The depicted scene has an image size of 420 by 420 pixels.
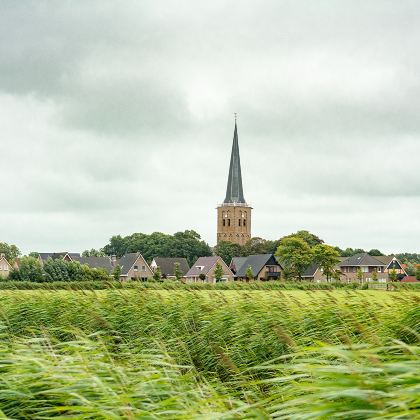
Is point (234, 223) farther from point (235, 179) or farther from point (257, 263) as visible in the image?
point (257, 263)

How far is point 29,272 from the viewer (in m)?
67.1

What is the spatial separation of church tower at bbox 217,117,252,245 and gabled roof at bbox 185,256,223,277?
32.8m

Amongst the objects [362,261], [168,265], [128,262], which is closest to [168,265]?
[168,265]

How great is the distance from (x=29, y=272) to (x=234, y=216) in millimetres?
84812

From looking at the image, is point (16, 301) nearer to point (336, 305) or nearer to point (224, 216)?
point (336, 305)

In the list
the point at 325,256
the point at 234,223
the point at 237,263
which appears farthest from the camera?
the point at 234,223

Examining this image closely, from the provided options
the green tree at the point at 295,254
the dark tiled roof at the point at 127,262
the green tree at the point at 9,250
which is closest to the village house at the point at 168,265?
the dark tiled roof at the point at 127,262

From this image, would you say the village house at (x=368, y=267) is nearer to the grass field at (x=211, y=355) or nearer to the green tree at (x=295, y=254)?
the green tree at (x=295, y=254)

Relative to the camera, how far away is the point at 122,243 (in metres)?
155

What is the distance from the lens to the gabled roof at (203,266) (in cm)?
11200

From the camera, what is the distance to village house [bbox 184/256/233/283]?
364 ft

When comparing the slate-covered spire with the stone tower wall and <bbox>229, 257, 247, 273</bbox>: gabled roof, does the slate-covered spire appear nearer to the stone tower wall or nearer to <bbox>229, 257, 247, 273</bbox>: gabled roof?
the stone tower wall

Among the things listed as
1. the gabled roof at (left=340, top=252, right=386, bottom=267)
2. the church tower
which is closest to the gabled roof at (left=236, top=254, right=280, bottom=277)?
the gabled roof at (left=340, top=252, right=386, bottom=267)

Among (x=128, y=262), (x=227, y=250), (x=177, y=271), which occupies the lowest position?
(x=177, y=271)
